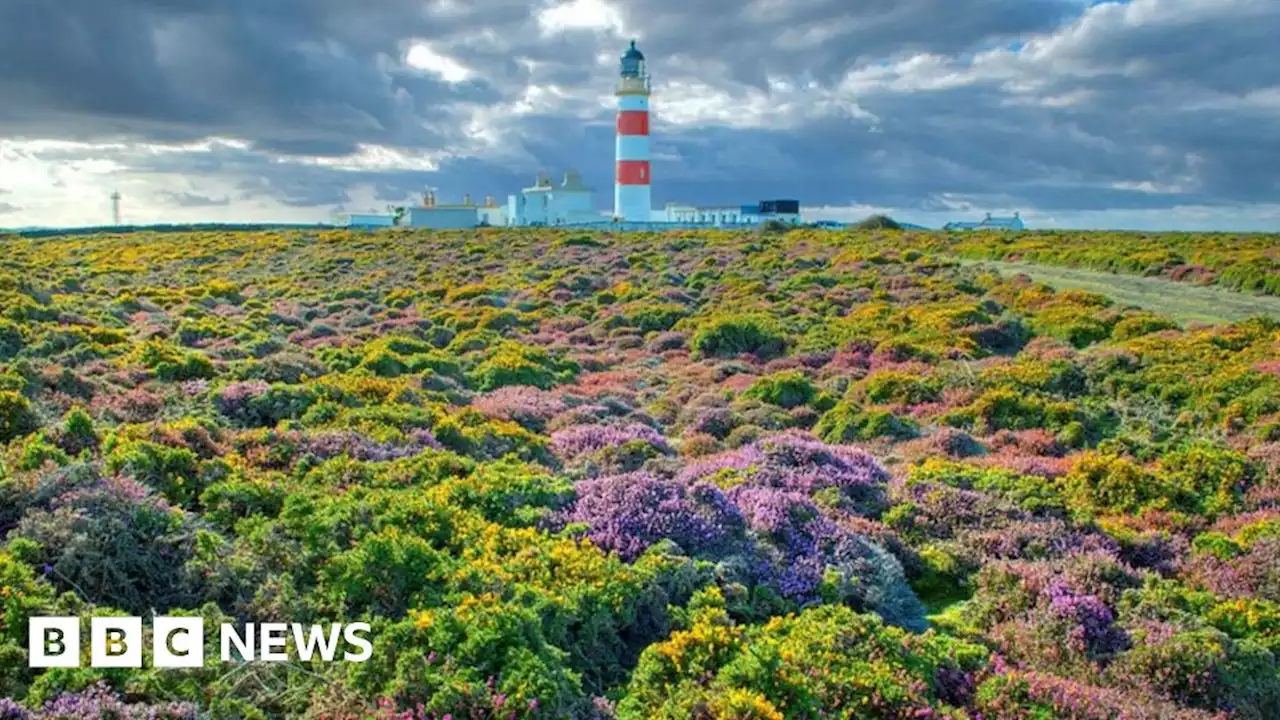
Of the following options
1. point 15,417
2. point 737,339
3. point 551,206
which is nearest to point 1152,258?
point 737,339

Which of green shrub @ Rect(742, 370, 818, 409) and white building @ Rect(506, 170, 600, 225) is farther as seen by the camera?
white building @ Rect(506, 170, 600, 225)

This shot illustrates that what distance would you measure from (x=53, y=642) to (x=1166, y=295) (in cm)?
3190

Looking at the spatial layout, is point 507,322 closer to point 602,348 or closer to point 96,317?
point 602,348

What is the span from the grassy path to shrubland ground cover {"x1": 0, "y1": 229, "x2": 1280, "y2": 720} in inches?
211

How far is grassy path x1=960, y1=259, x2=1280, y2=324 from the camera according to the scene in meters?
24.6

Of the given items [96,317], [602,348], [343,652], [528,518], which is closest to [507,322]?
[602,348]

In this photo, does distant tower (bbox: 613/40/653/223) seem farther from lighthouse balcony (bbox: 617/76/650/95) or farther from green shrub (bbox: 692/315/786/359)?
green shrub (bbox: 692/315/786/359)

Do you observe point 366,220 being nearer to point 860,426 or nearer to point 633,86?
point 633,86

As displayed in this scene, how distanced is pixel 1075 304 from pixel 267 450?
854 inches

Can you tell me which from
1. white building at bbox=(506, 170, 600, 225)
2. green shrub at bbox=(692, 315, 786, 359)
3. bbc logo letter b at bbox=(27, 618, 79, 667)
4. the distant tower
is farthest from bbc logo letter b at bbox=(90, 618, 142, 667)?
white building at bbox=(506, 170, 600, 225)

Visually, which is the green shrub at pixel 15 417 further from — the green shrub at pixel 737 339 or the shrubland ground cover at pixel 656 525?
the green shrub at pixel 737 339

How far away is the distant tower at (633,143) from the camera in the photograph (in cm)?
7569

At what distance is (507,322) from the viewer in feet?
84.4

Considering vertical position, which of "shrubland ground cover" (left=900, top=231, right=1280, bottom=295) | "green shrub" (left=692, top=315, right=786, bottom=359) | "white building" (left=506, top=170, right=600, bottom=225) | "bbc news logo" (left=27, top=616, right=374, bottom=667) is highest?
"white building" (left=506, top=170, right=600, bottom=225)
